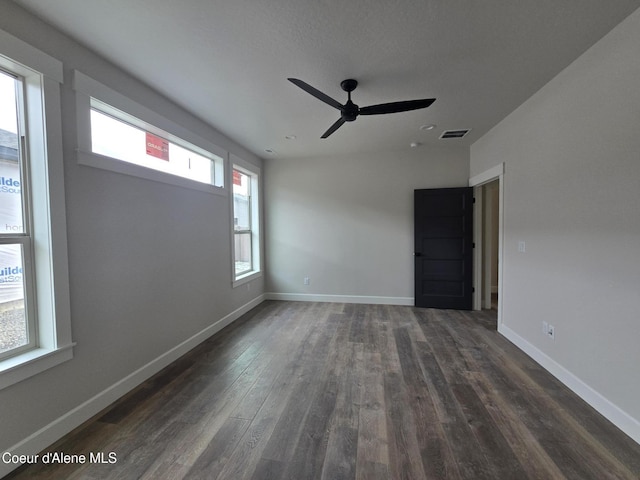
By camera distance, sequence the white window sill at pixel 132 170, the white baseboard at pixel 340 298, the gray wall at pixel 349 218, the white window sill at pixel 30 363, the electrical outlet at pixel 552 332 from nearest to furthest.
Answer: the white window sill at pixel 30 363, the white window sill at pixel 132 170, the electrical outlet at pixel 552 332, the gray wall at pixel 349 218, the white baseboard at pixel 340 298

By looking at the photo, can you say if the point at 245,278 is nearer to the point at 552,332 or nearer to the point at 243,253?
the point at 243,253

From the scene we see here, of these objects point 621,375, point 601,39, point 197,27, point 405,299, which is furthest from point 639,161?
point 405,299

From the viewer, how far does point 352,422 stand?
5.98ft

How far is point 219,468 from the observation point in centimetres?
148

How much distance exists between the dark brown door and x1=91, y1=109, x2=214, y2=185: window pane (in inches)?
135

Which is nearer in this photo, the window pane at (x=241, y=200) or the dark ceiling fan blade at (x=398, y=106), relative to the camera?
the dark ceiling fan blade at (x=398, y=106)

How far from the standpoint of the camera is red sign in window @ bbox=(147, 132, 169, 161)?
100 inches

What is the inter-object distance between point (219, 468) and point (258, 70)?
2.79 m

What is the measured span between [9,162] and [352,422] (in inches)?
107

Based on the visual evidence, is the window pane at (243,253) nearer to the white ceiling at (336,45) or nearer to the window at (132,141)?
the window at (132,141)

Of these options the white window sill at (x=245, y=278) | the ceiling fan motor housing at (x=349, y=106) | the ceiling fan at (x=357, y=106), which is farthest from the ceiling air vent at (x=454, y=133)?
the white window sill at (x=245, y=278)

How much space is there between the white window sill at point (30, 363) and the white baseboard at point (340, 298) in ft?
11.3

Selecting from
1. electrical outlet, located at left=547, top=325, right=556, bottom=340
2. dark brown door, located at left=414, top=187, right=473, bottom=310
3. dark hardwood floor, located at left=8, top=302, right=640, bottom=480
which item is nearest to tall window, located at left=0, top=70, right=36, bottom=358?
dark hardwood floor, located at left=8, top=302, right=640, bottom=480

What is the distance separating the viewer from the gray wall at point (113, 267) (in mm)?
1627
